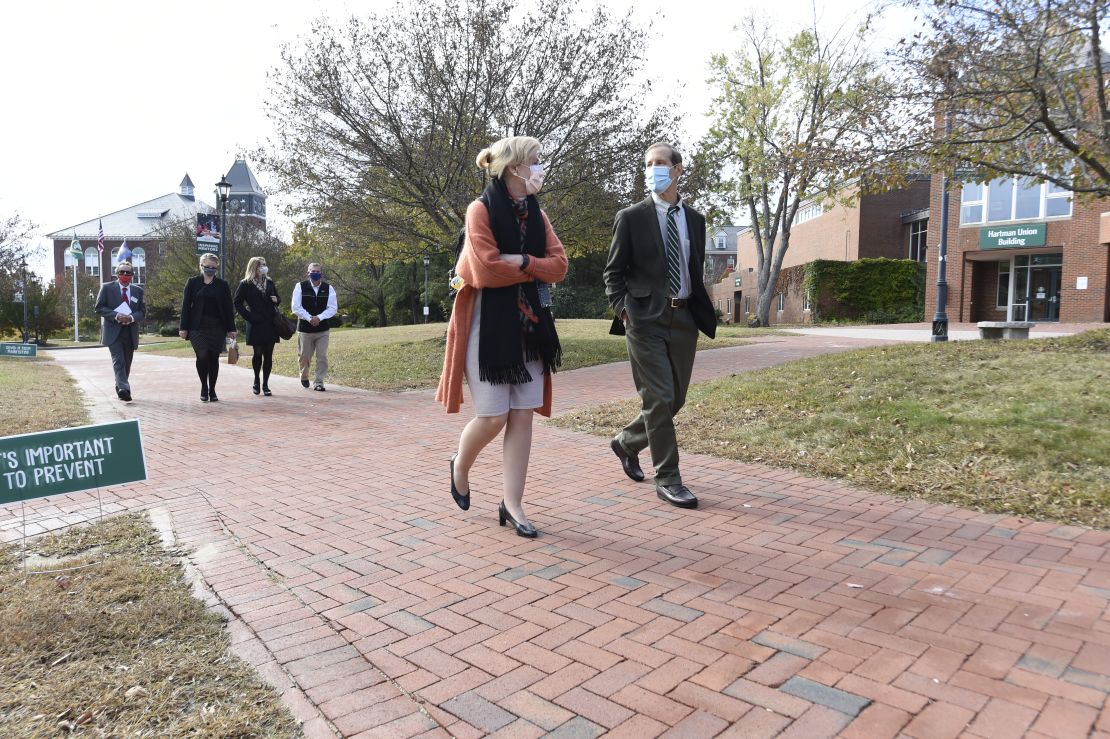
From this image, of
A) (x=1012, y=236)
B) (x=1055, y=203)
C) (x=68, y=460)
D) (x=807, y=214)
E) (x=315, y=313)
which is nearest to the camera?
(x=68, y=460)

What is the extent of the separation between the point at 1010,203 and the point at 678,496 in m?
31.7

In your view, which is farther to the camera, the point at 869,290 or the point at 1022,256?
the point at 869,290

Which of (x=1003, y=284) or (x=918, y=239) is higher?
(x=918, y=239)

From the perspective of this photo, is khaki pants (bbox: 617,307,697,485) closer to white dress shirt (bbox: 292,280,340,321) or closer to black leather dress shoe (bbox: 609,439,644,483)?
black leather dress shoe (bbox: 609,439,644,483)

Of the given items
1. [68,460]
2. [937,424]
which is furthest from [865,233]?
[68,460]

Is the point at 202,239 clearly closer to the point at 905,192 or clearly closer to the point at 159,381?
the point at 159,381

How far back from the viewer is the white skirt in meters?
3.98

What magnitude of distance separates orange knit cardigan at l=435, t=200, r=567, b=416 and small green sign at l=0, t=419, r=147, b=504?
1.51 meters

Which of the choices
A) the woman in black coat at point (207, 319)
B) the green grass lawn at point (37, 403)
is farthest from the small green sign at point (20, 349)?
the woman in black coat at point (207, 319)

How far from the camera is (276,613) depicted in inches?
122

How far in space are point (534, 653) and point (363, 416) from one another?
6.45 meters

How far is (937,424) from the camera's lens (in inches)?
244

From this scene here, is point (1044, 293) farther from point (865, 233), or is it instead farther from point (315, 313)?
point (315, 313)

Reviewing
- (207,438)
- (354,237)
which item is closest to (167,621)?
(207,438)
